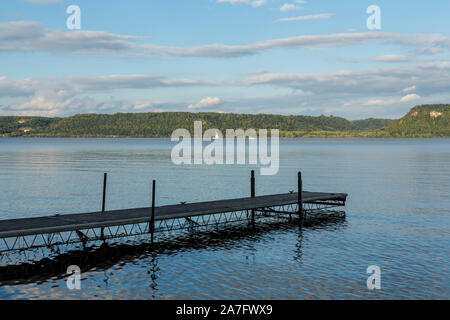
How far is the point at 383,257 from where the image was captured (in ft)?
89.7

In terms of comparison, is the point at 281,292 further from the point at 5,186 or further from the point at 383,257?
the point at 5,186

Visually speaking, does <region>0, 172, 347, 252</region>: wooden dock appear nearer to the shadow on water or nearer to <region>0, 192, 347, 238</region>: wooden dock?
<region>0, 192, 347, 238</region>: wooden dock

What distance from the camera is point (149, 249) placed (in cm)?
2959

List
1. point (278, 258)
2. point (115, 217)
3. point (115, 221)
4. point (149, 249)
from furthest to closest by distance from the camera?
1. point (115, 217)
2. point (149, 249)
3. point (115, 221)
4. point (278, 258)

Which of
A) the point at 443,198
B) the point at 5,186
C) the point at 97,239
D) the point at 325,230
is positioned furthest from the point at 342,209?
the point at 5,186

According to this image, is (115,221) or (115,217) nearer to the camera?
(115,221)

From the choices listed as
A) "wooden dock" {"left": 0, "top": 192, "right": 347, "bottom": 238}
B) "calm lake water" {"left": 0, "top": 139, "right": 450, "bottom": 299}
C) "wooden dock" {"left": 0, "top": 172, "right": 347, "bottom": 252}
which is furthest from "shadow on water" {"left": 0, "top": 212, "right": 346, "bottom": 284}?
"wooden dock" {"left": 0, "top": 192, "right": 347, "bottom": 238}

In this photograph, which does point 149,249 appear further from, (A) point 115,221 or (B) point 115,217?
(B) point 115,217

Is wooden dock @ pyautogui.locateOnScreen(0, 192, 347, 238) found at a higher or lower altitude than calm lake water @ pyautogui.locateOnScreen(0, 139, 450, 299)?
higher

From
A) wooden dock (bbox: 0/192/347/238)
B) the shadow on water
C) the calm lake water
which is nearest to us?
the calm lake water

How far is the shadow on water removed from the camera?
24.3 metres

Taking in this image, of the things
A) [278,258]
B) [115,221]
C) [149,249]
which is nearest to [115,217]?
[115,221]

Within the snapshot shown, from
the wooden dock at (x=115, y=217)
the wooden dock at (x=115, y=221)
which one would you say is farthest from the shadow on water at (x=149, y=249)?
the wooden dock at (x=115, y=217)
